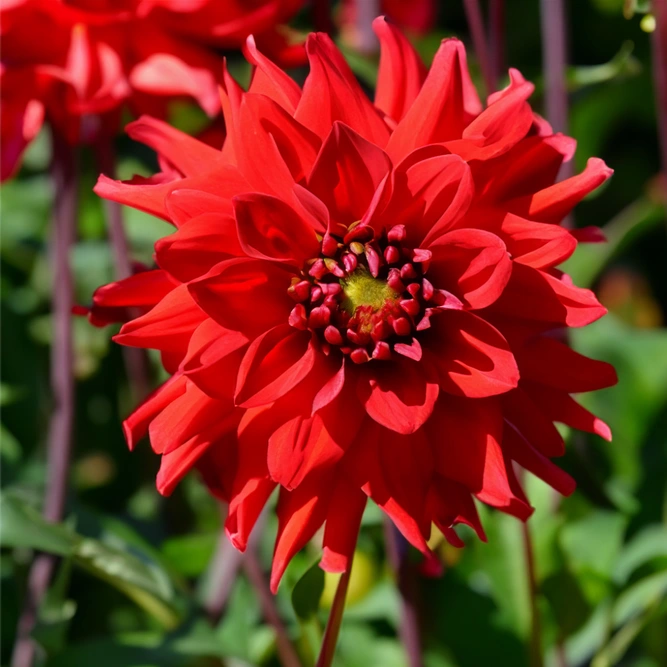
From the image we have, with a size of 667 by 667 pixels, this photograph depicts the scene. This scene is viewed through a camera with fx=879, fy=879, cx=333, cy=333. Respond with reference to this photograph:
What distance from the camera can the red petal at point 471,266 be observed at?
19.8 inches

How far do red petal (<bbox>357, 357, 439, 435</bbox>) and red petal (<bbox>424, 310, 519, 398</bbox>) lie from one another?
0.04 feet

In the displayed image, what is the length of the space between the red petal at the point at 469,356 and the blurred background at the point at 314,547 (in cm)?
16

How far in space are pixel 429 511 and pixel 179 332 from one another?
192 mm

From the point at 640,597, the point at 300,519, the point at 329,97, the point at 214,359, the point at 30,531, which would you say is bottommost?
the point at 640,597

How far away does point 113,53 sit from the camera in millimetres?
787

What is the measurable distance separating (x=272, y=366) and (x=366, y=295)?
0.08m

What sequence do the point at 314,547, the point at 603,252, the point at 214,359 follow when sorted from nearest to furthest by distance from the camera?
the point at 214,359 → the point at 314,547 → the point at 603,252

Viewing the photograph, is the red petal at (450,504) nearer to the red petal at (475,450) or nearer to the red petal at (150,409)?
the red petal at (475,450)

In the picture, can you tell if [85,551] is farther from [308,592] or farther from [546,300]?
[546,300]

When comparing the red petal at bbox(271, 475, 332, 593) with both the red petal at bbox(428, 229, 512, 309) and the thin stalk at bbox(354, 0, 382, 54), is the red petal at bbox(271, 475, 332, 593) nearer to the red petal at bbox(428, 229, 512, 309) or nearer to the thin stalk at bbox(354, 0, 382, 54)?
the red petal at bbox(428, 229, 512, 309)

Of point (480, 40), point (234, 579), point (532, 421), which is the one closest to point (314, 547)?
point (234, 579)

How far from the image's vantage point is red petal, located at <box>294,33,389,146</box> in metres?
0.53

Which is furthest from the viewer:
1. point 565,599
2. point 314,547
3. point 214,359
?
point 314,547

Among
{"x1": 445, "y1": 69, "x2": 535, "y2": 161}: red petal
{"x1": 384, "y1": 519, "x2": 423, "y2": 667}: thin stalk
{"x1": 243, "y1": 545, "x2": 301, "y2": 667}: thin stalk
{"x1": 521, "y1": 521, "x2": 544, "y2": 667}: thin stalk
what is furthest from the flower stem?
{"x1": 445, "y1": 69, "x2": 535, "y2": 161}: red petal
